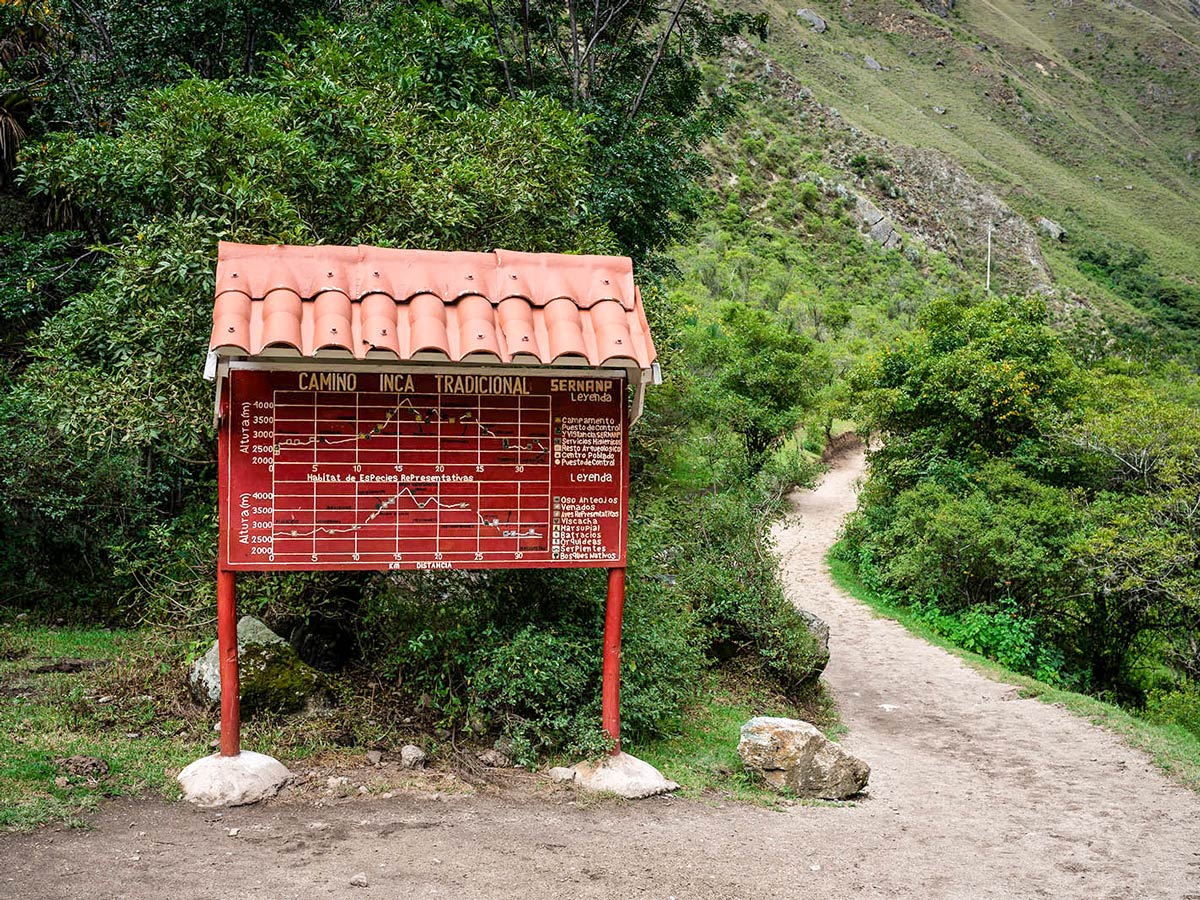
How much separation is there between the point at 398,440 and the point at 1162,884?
5730 mm

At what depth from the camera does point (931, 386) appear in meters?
19.2

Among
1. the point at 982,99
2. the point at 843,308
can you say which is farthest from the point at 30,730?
the point at 982,99

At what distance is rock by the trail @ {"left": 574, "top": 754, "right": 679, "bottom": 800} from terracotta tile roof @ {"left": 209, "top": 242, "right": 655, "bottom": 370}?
9.26 ft

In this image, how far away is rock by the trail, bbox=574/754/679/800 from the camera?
6.57 m

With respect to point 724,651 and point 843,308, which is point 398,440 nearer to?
point 724,651

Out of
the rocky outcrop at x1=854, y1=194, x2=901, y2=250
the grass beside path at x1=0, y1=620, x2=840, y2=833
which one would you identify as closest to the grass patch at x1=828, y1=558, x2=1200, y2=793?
the grass beside path at x1=0, y1=620, x2=840, y2=833

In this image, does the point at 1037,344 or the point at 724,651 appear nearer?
the point at 724,651

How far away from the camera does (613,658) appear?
22.2ft

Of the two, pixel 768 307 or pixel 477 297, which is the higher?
pixel 768 307

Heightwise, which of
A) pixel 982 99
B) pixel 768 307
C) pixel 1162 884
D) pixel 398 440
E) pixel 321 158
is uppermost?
pixel 982 99

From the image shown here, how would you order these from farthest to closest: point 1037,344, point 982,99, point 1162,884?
point 982,99, point 1037,344, point 1162,884

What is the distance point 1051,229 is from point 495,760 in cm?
7556

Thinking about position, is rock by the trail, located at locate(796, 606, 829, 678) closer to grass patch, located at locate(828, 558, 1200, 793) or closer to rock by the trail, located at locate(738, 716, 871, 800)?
grass patch, located at locate(828, 558, 1200, 793)

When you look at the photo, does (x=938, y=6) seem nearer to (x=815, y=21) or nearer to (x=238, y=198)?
(x=815, y=21)
